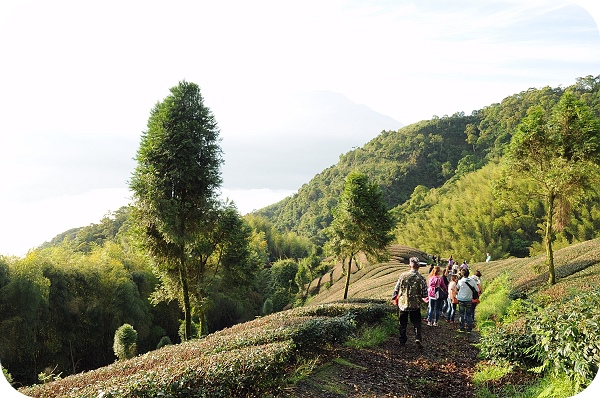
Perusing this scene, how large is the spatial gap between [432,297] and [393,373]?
543 centimetres

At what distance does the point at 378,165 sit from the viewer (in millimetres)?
95062

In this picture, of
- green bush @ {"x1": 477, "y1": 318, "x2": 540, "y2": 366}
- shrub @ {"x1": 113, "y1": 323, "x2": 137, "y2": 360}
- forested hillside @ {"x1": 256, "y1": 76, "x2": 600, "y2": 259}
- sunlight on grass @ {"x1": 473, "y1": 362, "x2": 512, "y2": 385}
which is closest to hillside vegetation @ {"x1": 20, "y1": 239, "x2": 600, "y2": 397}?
sunlight on grass @ {"x1": 473, "y1": 362, "x2": 512, "y2": 385}

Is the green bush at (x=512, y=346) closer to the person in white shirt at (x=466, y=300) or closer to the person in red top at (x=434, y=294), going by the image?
the person in white shirt at (x=466, y=300)

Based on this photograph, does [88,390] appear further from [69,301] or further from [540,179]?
[69,301]

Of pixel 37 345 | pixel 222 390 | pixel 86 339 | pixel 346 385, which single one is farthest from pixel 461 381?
pixel 86 339

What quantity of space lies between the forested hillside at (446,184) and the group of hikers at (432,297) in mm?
20055

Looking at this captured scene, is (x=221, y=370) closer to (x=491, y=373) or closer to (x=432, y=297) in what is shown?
(x=491, y=373)

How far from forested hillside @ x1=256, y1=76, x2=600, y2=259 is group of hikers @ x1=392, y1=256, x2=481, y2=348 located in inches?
790

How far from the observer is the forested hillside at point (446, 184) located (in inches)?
1673

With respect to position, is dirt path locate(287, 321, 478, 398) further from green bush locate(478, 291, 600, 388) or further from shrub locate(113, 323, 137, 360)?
shrub locate(113, 323, 137, 360)

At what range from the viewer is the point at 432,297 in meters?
11.2

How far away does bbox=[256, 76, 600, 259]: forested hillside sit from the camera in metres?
42.5

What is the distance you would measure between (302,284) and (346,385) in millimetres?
41419

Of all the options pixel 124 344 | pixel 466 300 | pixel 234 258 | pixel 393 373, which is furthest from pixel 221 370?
pixel 124 344
